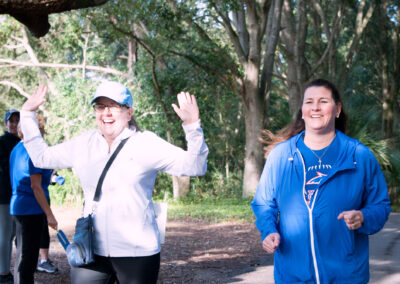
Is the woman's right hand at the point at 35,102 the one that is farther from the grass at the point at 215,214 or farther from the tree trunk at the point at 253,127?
the tree trunk at the point at 253,127

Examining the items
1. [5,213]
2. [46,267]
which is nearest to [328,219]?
[5,213]

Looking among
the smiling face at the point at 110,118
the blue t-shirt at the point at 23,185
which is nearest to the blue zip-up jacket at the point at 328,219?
the smiling face at the point at 110,118

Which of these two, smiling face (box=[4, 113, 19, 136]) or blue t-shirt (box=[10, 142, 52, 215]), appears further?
smiling face (box=[4, 113, 19, 136])

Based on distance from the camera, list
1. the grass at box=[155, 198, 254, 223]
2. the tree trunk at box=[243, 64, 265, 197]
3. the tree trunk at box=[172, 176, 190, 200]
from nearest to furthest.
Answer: the grass at box=[155, 198, 254, 223] → the tree trunk at box=[243, 64, 265, 197] → the tree trunk at box=[172, 176, 190, 200]

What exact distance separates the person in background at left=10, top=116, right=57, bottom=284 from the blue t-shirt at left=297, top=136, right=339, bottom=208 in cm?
266

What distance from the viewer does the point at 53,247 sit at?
9312 mm

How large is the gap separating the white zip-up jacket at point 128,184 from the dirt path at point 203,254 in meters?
3.50

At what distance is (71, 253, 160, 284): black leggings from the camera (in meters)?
3.18

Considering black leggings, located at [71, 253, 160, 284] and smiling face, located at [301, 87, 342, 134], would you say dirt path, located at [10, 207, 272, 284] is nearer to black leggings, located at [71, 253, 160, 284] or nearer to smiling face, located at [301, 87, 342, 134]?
black leggings, located at [71, 253, 160, 284]

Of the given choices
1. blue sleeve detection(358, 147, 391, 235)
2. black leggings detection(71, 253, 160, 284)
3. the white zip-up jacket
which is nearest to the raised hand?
the white zip-up jacket

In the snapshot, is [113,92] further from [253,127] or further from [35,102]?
[253,127]

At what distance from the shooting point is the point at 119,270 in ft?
10.5

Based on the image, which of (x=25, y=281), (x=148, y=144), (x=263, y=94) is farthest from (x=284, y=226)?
(x=263, y=94)

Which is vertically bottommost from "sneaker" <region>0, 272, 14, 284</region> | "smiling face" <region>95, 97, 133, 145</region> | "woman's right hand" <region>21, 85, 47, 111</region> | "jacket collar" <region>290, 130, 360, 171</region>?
"sneaker" <region>0, 272, 14, 284</region>
